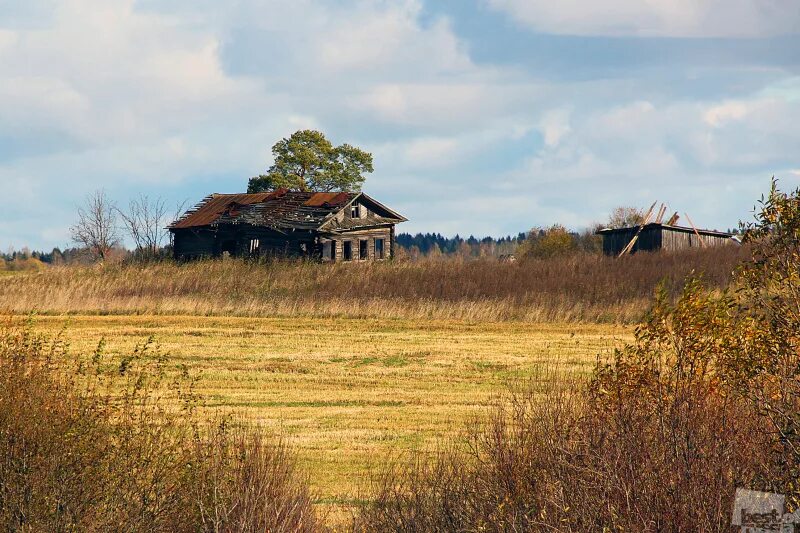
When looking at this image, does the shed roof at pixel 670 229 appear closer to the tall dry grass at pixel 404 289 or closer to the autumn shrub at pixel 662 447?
the tall dry grass at pixel 404 289

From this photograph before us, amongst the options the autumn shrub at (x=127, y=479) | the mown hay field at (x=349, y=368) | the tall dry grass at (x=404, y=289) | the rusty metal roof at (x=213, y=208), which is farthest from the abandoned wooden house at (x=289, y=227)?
the autumn shrub at (x=127, y=479)

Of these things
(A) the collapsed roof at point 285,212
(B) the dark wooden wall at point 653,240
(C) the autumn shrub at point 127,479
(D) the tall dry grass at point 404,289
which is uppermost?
(A) the collapsed roof at point 285,212

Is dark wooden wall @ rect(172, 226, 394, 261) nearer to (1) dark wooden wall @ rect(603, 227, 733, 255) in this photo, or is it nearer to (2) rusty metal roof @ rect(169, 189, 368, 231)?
(2) rusty metal roof @ rect(169, 189, 368, 231)

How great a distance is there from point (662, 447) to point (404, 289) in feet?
100

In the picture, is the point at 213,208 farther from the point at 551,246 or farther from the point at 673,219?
the point at 673,219

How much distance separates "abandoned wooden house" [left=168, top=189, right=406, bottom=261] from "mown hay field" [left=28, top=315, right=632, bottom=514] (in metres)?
22.1

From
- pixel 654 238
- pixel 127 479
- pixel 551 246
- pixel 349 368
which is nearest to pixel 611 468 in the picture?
pixel 127 479

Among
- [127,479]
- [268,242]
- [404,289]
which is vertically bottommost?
[127,479]

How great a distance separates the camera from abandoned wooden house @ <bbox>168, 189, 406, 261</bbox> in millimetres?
58125

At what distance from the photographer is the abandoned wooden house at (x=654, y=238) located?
54.5 metres

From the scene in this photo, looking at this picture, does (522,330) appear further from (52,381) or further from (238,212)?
(238,212)

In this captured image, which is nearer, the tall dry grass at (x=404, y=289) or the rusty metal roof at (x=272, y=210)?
the tall dry grass at (x=404, y=289)

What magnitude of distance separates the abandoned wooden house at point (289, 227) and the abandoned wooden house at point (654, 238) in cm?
1396

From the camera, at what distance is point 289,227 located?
189 feet
